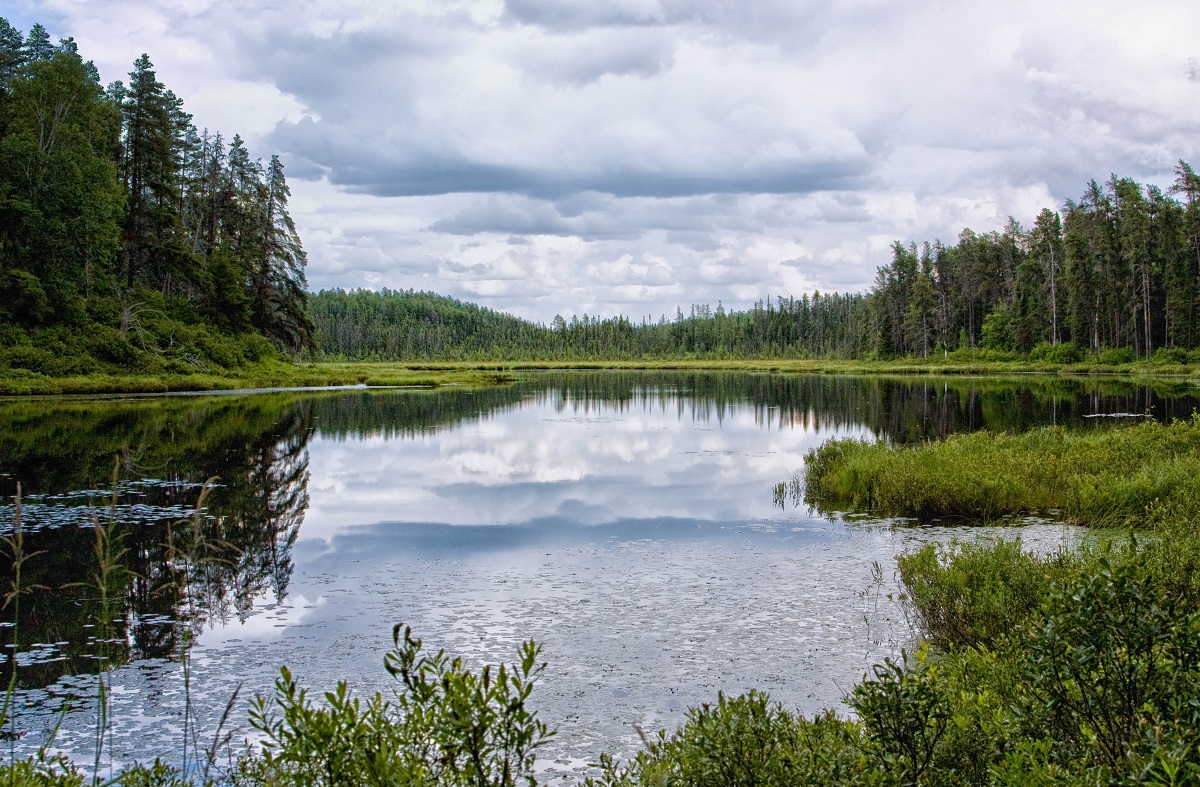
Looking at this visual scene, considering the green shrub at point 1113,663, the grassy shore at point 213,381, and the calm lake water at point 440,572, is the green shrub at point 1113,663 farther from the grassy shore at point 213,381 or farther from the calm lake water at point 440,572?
→ the grassy shore at point 213,381

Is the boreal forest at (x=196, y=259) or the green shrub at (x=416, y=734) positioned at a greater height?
the boreal forest at (x=196, y=259)

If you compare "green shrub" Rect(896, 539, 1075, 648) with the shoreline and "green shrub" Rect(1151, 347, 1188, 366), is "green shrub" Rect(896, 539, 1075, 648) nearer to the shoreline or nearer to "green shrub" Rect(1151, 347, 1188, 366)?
the shoreline

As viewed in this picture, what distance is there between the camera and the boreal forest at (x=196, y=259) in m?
62.2

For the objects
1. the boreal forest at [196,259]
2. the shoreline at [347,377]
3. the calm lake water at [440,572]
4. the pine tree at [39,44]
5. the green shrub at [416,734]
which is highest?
the pine tree at [39,44]

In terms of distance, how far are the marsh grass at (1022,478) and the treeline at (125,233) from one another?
56289 mm

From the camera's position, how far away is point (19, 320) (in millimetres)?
61281

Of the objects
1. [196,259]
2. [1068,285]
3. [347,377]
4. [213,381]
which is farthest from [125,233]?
[1068,285]

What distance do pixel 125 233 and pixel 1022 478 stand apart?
73.4 meters

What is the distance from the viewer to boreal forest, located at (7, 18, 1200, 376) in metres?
62.2

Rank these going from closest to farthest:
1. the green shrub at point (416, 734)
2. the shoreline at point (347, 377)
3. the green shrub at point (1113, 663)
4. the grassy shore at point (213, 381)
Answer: the green shrub at point (416, 734) < the green shrub at point (1113, 663) < the grassy shore at point (213, 381) < the shoreline at point (347, 377)

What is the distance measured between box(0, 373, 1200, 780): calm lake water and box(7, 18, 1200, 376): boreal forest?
85.8 ft

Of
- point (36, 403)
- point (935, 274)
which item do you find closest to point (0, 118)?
point (36, 403)

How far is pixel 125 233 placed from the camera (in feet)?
244

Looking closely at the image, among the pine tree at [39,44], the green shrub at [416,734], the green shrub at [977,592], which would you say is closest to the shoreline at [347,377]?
the pine tree at [39,44]
